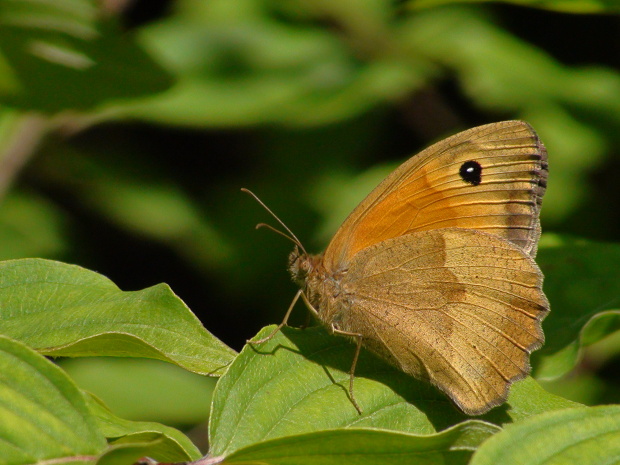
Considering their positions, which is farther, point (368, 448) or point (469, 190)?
point (469, 190)

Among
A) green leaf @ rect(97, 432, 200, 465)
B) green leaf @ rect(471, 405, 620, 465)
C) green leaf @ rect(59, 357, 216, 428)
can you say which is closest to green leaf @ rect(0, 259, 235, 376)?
green leaf @ rect(97, 432, 200, 465)

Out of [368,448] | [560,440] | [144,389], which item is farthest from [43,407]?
[144,389]

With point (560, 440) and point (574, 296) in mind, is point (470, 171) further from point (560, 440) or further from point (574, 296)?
point (560, 440)

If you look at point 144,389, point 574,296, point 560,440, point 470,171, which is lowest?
point 144,389

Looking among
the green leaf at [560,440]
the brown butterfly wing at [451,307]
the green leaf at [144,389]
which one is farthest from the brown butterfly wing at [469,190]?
the green leaf at [144,389]

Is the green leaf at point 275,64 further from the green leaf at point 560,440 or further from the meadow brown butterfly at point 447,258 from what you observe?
the green leaf at point 560,440

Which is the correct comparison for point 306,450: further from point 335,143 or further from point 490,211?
point 335,143
